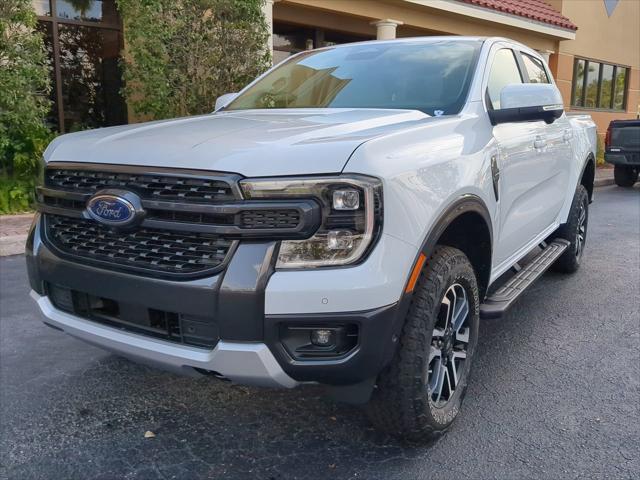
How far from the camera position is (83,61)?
9.76 metres

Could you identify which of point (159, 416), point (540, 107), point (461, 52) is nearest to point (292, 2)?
point (461, 52)

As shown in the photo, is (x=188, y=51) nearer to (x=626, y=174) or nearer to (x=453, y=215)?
(x=453, y=215)

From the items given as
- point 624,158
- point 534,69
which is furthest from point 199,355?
point 624,158

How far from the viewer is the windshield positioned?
3.27 m

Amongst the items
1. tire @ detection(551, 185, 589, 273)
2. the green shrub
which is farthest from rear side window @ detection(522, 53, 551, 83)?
the green shrub

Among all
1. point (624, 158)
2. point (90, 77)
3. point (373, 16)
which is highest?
point (373, 16)

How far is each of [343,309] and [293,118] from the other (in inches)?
46.8

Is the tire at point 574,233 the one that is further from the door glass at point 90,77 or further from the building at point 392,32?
the door glass at point 90,77

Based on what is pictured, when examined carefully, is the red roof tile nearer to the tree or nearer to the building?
the building

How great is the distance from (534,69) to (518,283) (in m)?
1.90

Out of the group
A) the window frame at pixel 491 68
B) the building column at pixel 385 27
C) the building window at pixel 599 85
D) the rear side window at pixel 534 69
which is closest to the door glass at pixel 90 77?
the building column at pixel 385 27

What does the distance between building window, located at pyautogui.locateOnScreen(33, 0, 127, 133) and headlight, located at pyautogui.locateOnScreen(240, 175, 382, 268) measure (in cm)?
848

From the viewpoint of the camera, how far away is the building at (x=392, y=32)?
959 cm

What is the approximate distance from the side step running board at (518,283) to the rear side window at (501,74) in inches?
41.5
